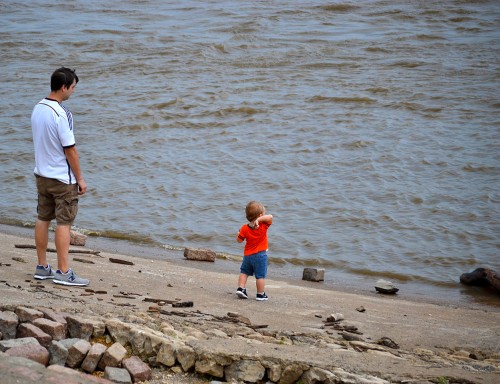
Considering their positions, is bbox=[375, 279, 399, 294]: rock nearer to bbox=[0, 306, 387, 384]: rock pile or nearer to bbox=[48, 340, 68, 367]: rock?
bbox=[0, 306, 387, 384]: rock pile

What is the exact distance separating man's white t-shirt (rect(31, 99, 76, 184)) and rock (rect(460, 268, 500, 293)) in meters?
5.14

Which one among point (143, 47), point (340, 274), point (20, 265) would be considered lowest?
point (340, 274)

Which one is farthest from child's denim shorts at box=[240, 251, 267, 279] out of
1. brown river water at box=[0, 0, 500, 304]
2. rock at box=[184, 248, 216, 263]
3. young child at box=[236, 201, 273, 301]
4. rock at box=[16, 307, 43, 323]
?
rock at box=[184, 248, 216, 263]

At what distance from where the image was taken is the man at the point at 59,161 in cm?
617

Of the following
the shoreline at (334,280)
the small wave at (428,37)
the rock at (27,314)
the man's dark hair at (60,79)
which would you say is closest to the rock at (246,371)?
the rock at (27,314)

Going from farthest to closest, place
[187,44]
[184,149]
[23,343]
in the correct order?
[187,44]
[184,149]
[23,343]

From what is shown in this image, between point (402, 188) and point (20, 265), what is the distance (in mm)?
7483

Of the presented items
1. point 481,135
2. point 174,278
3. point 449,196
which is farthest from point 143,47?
point 174,278

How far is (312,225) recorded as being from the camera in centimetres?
1145

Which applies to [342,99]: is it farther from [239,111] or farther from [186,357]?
[186,357]

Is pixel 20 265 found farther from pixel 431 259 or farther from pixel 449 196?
pixel 449 196

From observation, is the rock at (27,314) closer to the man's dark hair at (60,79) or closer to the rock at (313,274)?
the man's dark hair at (60,79)

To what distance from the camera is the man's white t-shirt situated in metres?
6.17

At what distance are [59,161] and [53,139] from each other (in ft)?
0.59
